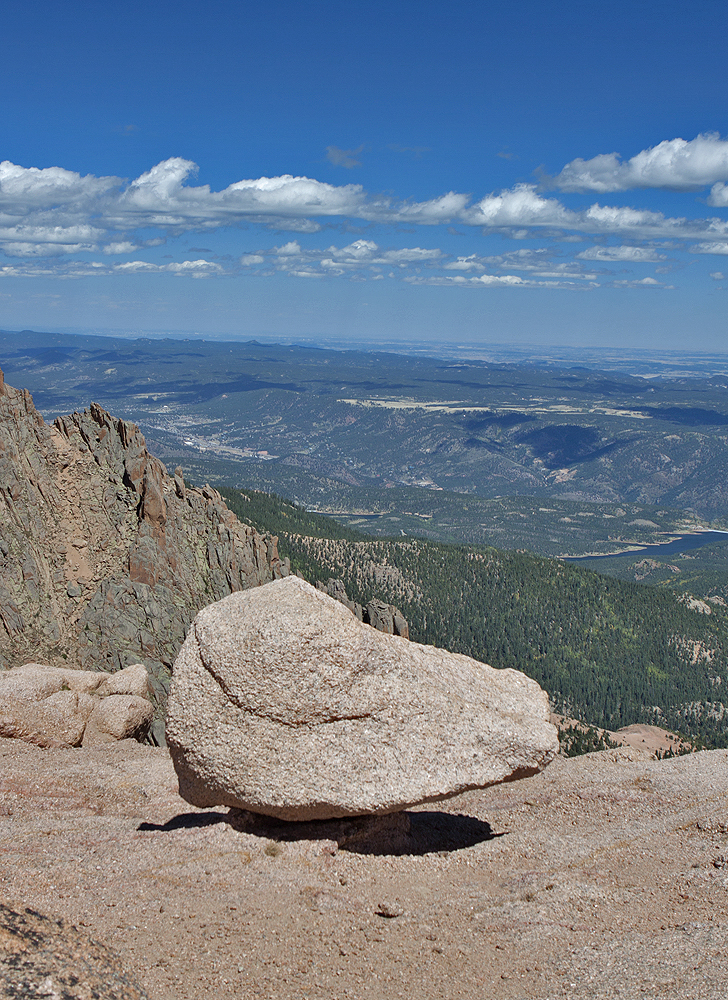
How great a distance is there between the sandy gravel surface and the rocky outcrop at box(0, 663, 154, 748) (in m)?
4.31

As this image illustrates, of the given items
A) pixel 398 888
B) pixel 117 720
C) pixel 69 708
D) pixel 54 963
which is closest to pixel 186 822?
pixel 398 888

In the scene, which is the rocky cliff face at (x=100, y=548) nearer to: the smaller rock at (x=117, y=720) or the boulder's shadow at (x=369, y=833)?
the smaller rock at (x=117, y=720)

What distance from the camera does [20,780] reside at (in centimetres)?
3388

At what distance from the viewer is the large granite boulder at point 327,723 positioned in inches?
1126

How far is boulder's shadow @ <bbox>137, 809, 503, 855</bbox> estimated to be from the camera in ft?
96.5

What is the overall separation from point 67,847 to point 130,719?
18011 millimetres

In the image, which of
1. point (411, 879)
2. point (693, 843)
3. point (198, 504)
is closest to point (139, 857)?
point (411, 879)

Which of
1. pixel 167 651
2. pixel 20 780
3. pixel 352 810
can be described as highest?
pixel 352 810

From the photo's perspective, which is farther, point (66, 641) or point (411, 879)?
point (66, 641)

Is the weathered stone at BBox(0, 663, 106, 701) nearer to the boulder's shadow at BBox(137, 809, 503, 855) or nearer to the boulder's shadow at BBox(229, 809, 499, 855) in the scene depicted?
the boulder's shadow at BBox(137, 809, 503, 855)

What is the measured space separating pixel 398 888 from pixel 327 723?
6.58 meters

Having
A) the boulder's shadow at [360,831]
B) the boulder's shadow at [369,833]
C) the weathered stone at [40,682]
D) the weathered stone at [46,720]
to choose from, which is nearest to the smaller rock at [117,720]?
the weathered stone at [46,720]

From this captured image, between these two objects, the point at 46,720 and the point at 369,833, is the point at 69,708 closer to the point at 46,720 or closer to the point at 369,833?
the point at 46,720

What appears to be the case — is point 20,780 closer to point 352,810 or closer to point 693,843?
point 352,810
